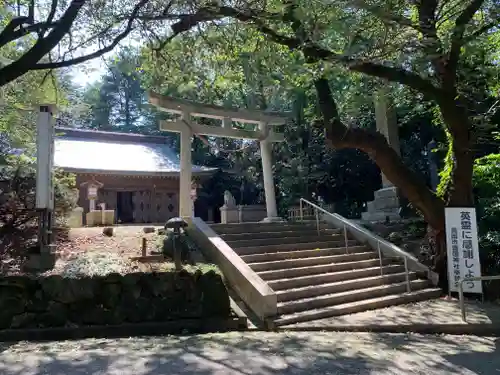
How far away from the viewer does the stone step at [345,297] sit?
7533mm

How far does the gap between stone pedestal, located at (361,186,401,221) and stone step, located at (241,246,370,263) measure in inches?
140

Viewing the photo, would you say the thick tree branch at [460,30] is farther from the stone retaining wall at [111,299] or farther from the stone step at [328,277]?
the stone retaining wall at [111,299]

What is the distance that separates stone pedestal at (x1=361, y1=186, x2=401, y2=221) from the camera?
14.3m

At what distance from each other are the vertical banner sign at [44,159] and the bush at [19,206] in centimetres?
31

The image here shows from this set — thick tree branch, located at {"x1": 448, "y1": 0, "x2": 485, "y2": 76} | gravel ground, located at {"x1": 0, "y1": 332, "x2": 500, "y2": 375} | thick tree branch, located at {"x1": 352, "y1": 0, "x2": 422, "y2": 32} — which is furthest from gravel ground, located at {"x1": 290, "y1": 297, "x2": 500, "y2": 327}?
thick tree branch, located at {"x1": 352, "y1": 0, "x2": 422, "y2": 32}

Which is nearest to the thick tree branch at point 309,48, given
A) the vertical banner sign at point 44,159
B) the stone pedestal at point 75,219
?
the vertical banner sign at point 44,159

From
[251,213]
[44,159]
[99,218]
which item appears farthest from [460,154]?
[251,213]

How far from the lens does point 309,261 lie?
963 centimetres

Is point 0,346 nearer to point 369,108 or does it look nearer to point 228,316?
point 228,316

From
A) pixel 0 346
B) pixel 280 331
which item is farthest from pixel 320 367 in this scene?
pixel 0 346

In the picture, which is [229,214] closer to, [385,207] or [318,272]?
[385,207]

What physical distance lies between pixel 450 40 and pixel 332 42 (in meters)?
2.92

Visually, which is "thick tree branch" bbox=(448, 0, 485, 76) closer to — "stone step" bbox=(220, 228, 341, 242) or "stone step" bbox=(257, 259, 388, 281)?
"stone step" bbox=(257, 259, 388, 281)

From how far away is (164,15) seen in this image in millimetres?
7504
